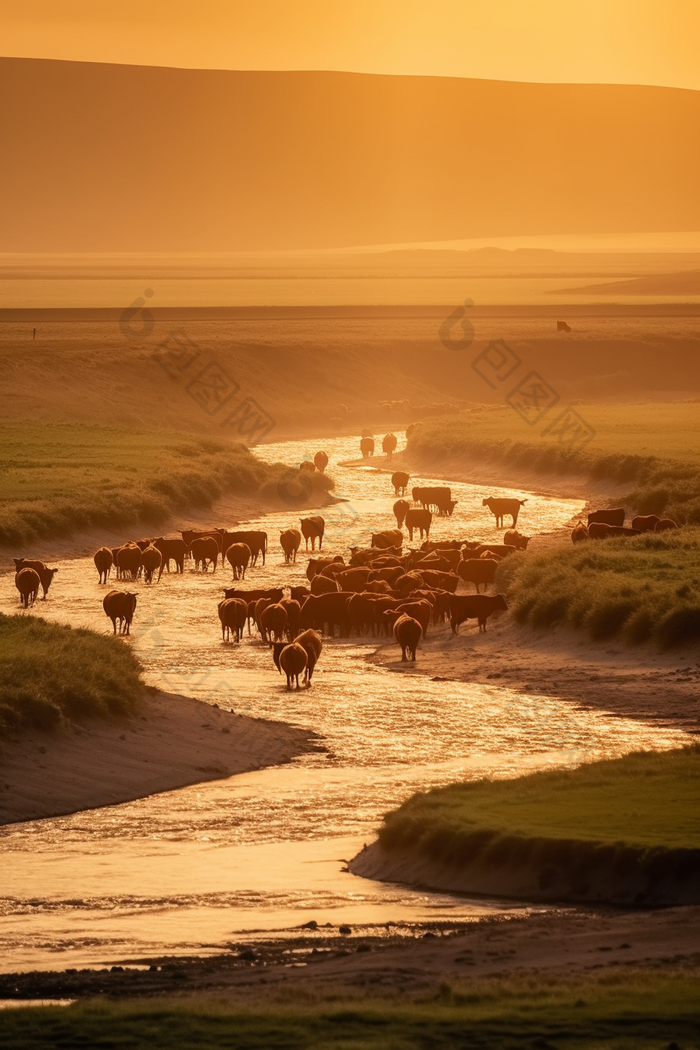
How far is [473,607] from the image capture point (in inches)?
1334

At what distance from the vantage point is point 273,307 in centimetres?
15675

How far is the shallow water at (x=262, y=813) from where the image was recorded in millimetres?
16234

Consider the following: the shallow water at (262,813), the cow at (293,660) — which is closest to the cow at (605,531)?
the shallow water at (262,813)

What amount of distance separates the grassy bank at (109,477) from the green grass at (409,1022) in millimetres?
32913

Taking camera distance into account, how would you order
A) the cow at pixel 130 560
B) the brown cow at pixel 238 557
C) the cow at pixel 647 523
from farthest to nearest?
the cow at pixel 647 523 < the brown cow at pixel 238 557 < the cow at pixel 130 560

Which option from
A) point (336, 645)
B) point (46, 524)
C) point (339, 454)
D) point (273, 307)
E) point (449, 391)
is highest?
point (273, 307)

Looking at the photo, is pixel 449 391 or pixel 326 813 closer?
pixel 326 813

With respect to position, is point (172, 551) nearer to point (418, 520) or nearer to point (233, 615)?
point (418, 520)

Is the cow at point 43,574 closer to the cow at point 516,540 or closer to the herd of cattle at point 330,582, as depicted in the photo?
the herd of cattle at point 330,582

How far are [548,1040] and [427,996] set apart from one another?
5.42ft

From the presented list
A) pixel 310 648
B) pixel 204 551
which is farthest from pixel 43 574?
pixel 310 648

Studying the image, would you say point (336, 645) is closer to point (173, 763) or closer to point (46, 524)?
point (173, 763)

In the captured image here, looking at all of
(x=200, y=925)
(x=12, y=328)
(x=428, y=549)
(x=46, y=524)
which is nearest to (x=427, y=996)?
(x=200, y=925)

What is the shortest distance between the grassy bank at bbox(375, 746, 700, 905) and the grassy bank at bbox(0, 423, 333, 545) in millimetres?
27221
